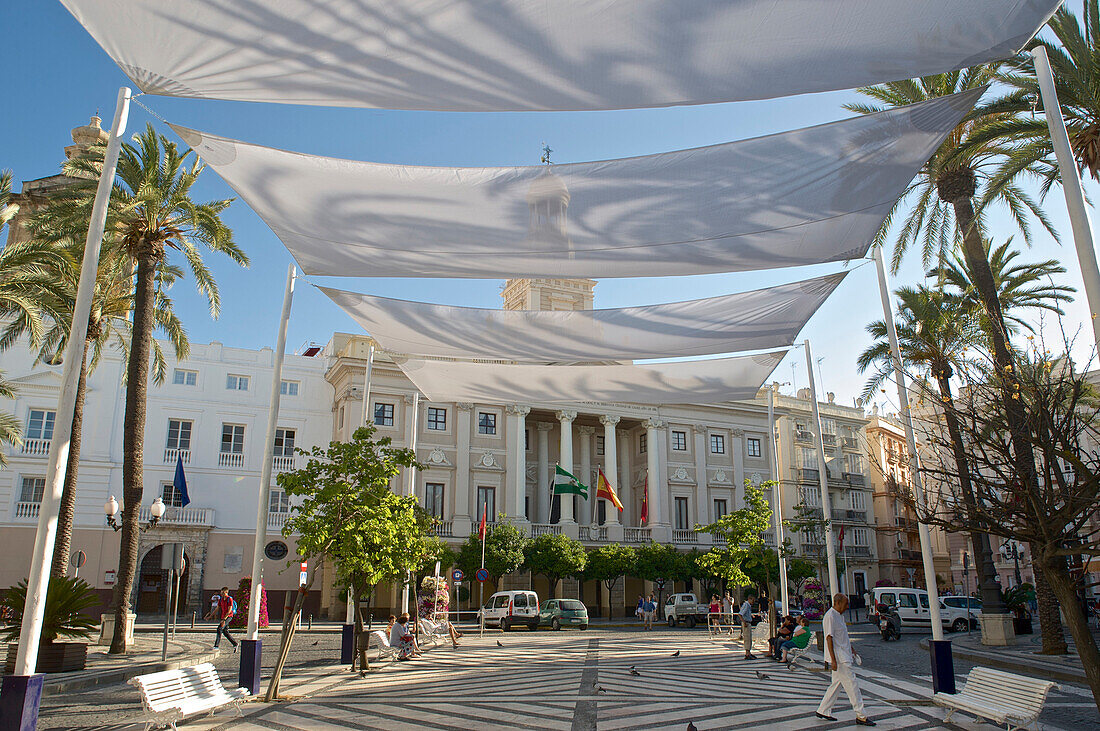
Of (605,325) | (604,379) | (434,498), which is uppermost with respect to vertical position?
(605,325)

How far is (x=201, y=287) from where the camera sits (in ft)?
75.2

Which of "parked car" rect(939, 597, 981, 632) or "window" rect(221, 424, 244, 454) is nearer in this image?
"parked car" rect(939, 597, 981, 632)

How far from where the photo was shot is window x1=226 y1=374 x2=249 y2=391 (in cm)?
4056

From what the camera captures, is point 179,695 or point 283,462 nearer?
point 179,695

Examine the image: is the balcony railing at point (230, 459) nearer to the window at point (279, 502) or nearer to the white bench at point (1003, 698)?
the window at point (279, 502)

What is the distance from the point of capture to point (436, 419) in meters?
43.2

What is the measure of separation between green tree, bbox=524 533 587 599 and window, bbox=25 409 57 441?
74.5 feet

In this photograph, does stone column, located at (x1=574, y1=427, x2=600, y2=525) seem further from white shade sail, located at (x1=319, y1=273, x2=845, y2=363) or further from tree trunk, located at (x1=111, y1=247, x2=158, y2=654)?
white shade sail, located at (x1=319, y1=273, x2=845, y2=363)

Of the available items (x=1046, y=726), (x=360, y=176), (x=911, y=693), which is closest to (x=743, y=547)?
(x=911, y=693)

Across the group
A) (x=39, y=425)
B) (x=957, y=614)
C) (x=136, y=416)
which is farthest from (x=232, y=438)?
(x=957, y=614)

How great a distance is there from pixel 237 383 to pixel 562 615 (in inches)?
802

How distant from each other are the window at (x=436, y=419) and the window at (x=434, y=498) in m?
3.03

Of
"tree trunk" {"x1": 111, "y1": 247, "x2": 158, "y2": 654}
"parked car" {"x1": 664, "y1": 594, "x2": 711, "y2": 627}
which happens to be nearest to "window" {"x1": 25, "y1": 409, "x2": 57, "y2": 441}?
"tree trunk" {"x1": 111, "y1": 247, "x2": 158, "y2": 654}

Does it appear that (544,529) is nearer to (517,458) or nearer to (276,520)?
(517,458)
